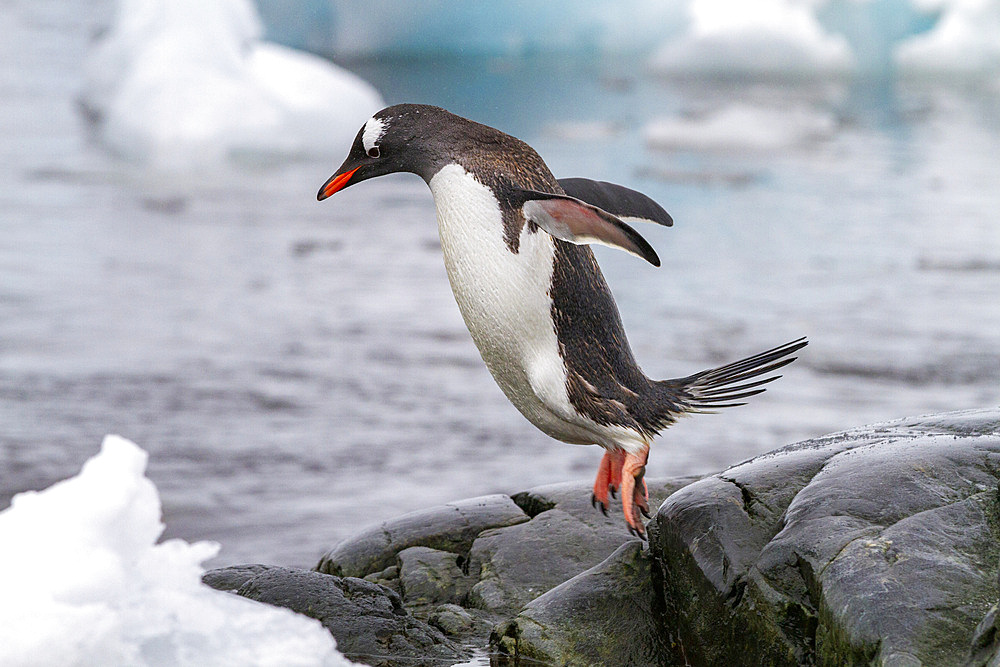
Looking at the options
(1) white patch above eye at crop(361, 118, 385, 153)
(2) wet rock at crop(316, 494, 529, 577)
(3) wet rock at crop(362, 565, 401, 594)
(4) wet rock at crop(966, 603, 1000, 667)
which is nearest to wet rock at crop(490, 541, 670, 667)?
(3) wet rock at crop(362, 565, 401, 594)

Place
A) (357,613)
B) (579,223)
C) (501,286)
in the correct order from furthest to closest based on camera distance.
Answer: (357,613) < (501,286) < (579,223)

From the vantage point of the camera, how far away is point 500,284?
303 cm

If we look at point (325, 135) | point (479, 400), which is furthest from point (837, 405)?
point (325, 135)

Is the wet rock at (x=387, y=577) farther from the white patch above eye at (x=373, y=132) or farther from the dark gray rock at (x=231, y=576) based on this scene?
the white patch above eye at (x=373, y=132)

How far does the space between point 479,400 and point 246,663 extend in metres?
6.65

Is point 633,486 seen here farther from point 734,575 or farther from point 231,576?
point 231,576

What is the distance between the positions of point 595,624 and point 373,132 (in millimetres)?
1547

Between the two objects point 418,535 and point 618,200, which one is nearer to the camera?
point 618,200

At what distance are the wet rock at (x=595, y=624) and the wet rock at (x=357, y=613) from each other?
235mm

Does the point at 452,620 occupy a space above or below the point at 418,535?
below

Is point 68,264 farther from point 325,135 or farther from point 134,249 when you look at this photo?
point 325,135

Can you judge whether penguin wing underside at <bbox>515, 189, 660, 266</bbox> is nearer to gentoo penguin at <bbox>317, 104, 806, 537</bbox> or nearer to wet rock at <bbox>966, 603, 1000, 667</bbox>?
gentoo penguin at <bbox>317, 104, 806, 537</bbox>

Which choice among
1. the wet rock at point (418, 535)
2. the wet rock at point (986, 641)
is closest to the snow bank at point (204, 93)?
the wet rock at point (418, 535)

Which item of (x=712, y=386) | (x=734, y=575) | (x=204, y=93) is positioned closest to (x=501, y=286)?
(x=712, y=386)
